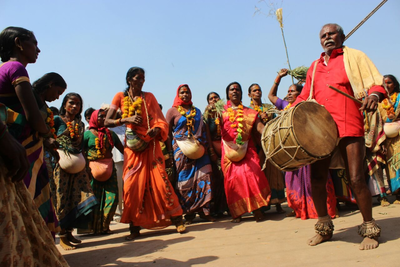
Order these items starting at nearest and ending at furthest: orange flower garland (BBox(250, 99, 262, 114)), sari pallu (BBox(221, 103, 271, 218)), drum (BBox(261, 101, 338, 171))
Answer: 1. drum (BBox(261, 101, 338, 171))
2. sari pallu (BBox(221, 103, 271, 218))
3. orange flower garland (BBox(250, 99, 262, 114))

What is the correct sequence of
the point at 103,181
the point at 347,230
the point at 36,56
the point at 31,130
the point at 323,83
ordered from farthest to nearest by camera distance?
the point at 103,181 < the point at 347,230 < the point at 323,83 < the point at 36,56 < the point at 31,130

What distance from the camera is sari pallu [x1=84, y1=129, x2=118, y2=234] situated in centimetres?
635

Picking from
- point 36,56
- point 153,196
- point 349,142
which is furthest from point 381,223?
point 36,56

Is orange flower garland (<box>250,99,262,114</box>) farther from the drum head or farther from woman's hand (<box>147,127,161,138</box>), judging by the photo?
the drum head

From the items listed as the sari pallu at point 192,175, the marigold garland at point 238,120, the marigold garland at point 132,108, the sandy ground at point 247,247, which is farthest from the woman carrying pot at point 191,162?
the marigold garland at point 132,108

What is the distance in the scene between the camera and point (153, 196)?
18.6ft

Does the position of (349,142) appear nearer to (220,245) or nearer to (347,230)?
(347,230)

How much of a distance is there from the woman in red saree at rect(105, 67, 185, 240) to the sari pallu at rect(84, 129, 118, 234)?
91 cm

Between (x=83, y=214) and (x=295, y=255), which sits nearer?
(x=295, y=255)

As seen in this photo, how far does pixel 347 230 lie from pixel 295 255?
4.10ft

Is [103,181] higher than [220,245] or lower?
higher

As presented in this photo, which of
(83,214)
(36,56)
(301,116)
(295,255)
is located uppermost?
(36,56)

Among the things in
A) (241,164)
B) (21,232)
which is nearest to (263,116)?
(241,164)

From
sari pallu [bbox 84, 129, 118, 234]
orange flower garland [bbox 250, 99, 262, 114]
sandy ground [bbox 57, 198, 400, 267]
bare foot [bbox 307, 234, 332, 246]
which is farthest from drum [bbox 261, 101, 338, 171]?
sari pallu [bbox 84, 129, 118, 234]
